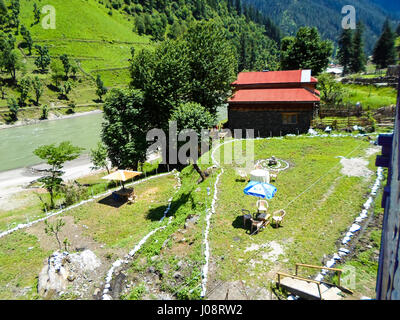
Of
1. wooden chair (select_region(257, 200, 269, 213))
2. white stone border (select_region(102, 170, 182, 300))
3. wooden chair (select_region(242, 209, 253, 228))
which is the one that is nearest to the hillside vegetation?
white stone border (select_region(102, 170, 182, 300))

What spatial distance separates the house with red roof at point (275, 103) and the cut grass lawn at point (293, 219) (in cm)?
915

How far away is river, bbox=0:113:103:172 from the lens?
4459 centimetres

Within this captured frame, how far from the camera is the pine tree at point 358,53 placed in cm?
7706

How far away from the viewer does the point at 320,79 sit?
138 feet

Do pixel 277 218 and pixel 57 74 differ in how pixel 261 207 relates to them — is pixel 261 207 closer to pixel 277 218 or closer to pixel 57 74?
pixel 277 218

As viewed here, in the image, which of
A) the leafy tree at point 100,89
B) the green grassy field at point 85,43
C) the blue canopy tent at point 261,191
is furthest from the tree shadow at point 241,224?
the leafy tree at point 100,89

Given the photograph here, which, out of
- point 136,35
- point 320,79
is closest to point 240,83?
point 320,79

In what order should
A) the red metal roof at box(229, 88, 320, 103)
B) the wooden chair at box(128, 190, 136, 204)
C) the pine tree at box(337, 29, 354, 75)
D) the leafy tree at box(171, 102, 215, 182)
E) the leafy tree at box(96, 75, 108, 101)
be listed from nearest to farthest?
the leafy tree at box(171, 102, 215, 182)
the wooden chair at box(128, 190, 136, 204)
the red metal roof at box(229, 88, 320, 103)
the pine tree at box(337, 29, 354, 75)
the leafy tree at box(96, 75, 108, 101)

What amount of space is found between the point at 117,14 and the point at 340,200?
675ft

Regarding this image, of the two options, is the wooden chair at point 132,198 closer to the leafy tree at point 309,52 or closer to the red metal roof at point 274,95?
the red metal roof at point 274,95

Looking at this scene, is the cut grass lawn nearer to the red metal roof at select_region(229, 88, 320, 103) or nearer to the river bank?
the red metal roof at select_region(229, 88, 320, 103)

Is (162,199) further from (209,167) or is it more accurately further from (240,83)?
(240,83)

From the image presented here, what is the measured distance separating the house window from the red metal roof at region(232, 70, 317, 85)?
5040 mm

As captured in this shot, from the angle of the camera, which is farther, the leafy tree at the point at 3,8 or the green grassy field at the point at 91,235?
the leafy tree at the point at 3,8
